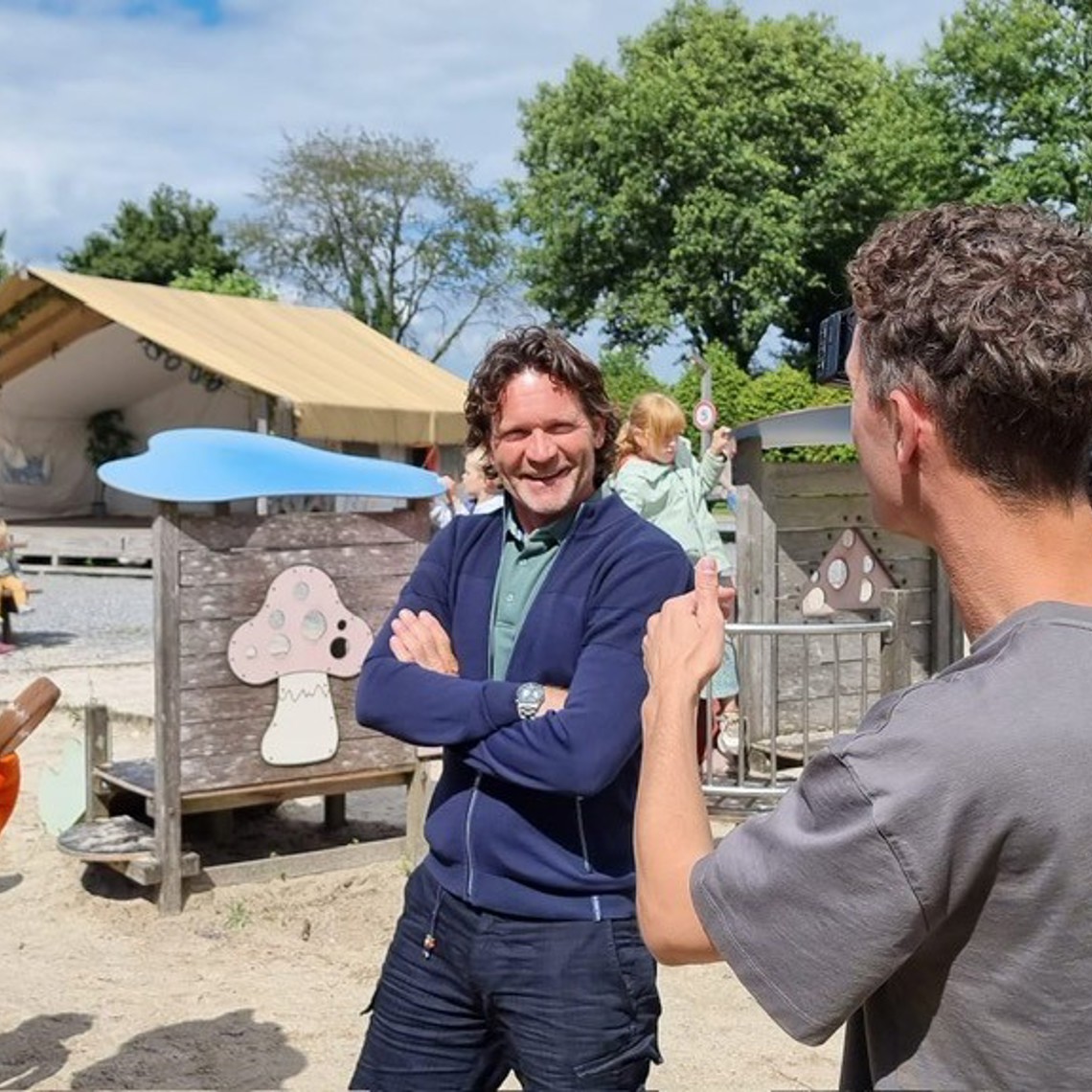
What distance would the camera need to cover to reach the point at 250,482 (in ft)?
18.0

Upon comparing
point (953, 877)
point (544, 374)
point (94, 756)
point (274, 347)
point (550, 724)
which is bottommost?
point (94, 756)

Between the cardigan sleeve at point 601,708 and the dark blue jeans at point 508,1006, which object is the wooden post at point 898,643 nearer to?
the cardigan sleeve at point 601,708

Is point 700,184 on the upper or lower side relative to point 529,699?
upper

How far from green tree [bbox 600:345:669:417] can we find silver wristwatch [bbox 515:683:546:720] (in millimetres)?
29193

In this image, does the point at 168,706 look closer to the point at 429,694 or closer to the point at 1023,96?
the point at 429,694

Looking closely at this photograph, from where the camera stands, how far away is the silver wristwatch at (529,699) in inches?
98.0

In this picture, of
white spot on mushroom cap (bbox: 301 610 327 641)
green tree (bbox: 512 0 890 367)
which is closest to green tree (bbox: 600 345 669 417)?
green tree (bbox: 512 0 890 367)

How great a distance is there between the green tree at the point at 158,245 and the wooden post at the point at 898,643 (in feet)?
153

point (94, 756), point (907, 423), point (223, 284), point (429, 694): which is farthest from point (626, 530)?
point (223, 284)

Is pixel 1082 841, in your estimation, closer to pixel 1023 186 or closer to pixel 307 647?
pixel 307 647

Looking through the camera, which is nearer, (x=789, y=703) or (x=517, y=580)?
(x=517, y=580)

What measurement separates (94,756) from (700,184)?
3660 centimetres

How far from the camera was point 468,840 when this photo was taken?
7.98 ft

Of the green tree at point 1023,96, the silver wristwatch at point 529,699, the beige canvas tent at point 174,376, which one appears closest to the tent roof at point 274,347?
the beige canvas tent at point 174,376
